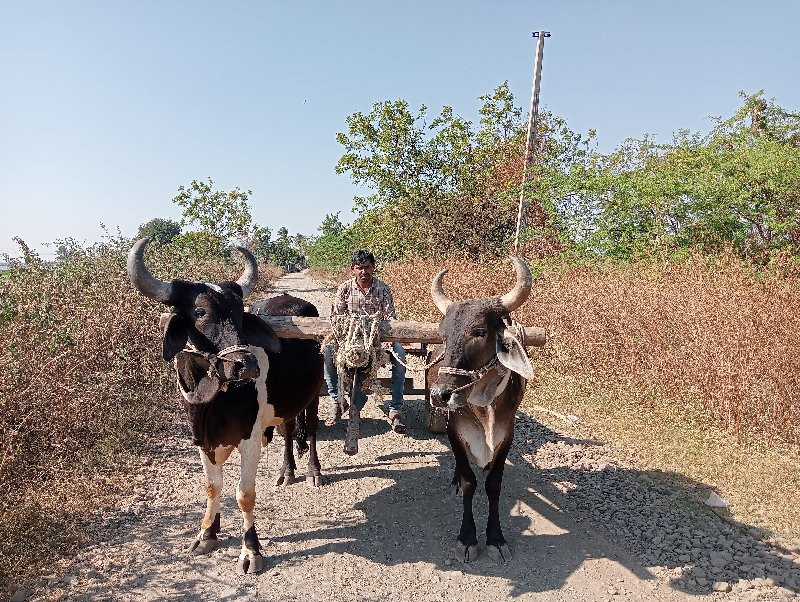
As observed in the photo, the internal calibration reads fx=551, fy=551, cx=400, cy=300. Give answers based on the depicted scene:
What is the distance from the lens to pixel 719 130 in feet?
42.3

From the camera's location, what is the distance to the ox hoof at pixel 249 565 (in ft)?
12.0

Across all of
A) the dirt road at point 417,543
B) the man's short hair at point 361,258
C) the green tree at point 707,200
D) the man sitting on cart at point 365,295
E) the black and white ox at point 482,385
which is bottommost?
the dirt road at point 417,543

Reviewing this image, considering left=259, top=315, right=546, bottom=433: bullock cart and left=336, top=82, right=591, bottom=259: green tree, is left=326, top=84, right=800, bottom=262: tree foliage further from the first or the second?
left=259, top=315, right=546, bottom=433: bullock cart

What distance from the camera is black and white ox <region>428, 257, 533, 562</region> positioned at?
12.0ft

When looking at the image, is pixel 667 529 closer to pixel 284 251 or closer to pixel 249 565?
pixel 249 565

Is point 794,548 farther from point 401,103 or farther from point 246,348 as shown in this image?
point 401,103

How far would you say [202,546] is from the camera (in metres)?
3.91

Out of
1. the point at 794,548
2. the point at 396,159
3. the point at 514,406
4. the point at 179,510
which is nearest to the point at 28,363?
the point at 179,510

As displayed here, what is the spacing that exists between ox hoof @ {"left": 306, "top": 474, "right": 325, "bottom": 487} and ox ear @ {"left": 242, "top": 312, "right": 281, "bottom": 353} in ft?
5.47

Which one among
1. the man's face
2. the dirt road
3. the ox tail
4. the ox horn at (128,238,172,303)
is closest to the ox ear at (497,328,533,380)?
the dirt road

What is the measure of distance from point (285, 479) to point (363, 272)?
2.09 meters

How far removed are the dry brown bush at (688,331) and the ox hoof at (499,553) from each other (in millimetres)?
3247

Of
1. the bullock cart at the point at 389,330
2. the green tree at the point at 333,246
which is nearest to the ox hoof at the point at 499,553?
the bullock cart at the point at 389,330

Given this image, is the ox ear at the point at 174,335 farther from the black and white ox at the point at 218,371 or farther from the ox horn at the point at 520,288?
the ox horn at the point at 520,288
